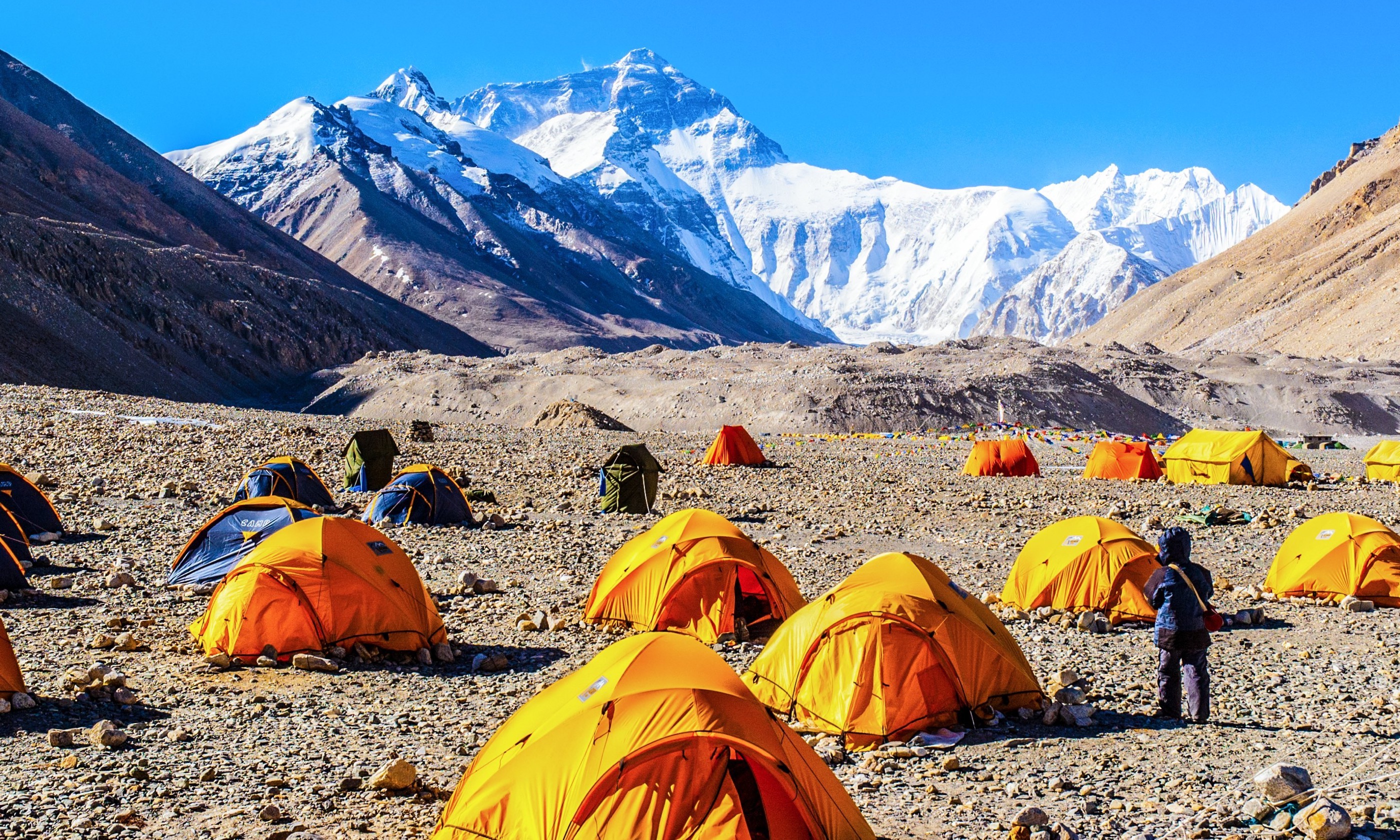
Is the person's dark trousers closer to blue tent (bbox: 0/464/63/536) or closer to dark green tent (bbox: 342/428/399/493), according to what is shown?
blue tent (bbox: 0/464/63/536)

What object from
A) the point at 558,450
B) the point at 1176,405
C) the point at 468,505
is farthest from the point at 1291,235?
the point at 468,505

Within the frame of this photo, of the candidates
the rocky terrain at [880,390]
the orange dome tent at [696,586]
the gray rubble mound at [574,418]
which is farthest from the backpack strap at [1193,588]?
the rocky terrain at [880,390]

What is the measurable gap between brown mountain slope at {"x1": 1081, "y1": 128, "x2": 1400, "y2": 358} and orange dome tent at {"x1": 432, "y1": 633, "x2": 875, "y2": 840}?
94362 mm

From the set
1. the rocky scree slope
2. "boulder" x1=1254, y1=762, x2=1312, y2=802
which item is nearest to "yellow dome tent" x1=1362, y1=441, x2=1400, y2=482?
"boulder" x1=1254, y1=762, x2=1312, y2=802

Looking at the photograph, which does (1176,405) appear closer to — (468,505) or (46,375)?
(468,505)

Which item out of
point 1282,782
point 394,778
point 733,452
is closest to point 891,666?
point 1282,782

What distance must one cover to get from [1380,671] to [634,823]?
811cm

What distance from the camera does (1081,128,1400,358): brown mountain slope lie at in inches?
3720

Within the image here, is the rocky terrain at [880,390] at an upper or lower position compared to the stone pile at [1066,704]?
upper

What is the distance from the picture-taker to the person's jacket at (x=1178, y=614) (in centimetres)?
870

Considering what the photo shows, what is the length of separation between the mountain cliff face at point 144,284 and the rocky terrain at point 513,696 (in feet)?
118

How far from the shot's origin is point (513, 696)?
9.69 metres

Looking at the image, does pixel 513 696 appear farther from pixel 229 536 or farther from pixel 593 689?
pixel 229 536

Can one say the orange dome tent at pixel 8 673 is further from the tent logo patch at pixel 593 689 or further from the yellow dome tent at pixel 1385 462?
the yellow dome tent at pixel 1385 462
